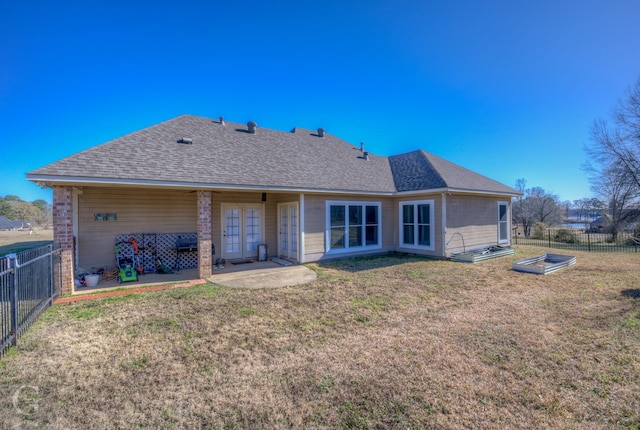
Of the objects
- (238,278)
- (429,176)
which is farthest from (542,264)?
(238,278)

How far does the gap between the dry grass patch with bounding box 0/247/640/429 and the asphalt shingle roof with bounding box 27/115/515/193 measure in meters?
3.14

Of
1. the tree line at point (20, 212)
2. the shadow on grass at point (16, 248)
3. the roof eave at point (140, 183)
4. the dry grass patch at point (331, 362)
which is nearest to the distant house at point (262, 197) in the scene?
the roof eave at point (140, 183)

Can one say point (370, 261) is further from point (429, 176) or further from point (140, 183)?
point (140, 183)

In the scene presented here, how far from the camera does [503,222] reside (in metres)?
13.8

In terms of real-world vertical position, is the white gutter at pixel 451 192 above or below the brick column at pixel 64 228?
above

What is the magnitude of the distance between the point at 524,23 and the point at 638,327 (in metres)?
9.41

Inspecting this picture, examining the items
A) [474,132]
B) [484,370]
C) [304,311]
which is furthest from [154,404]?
[474,132]

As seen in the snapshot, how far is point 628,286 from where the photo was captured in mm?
6934

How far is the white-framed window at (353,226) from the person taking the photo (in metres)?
10.6

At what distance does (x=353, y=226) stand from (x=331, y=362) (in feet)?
26.2

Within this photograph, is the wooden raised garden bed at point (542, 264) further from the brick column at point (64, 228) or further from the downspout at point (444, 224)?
the brick column at point (64, 228)

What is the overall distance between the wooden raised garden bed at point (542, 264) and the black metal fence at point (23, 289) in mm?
11707

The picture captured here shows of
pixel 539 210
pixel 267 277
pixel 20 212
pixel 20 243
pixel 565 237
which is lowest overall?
pixel 267 277

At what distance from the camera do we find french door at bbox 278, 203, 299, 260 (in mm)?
10156
